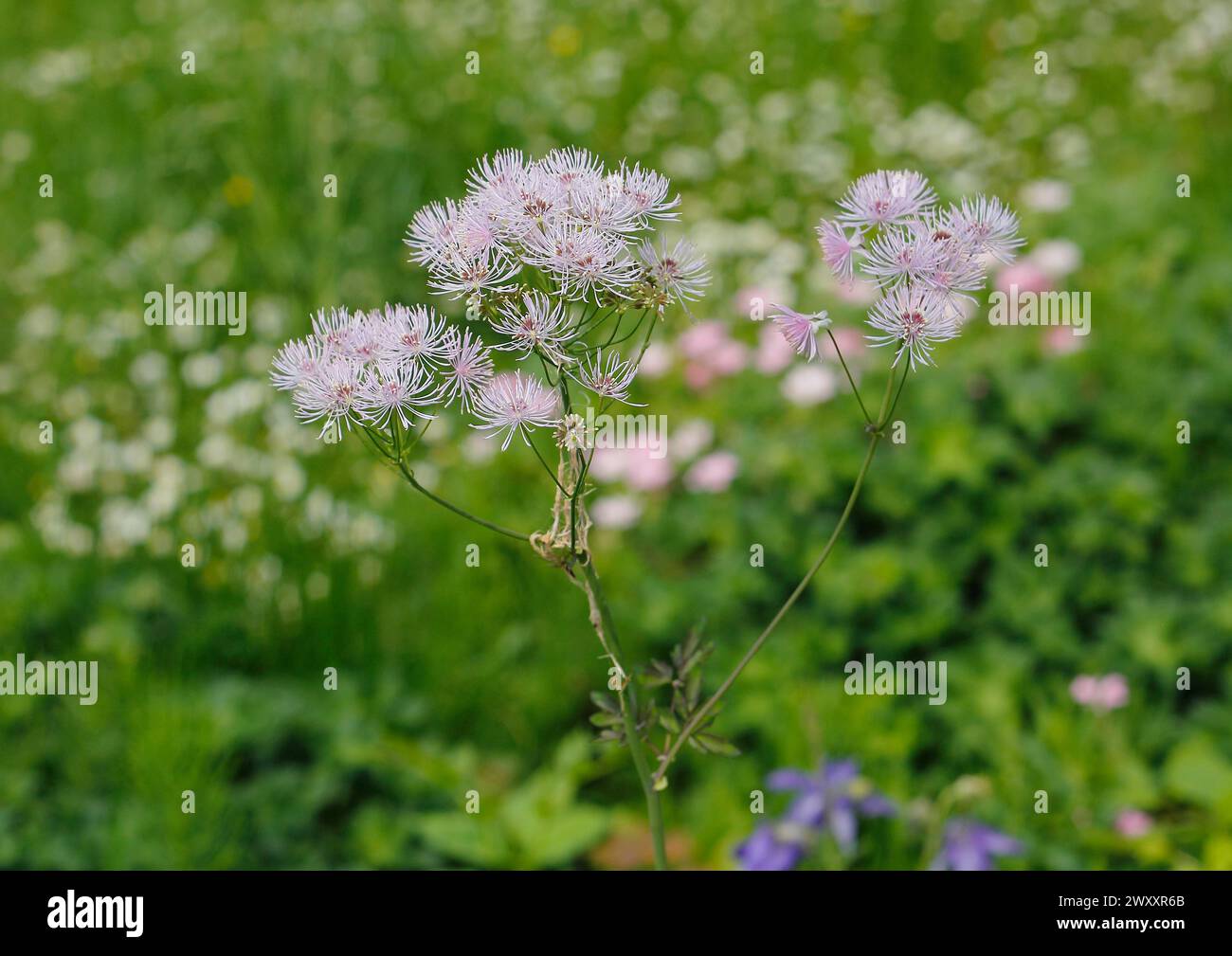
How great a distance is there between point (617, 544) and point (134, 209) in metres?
2.37

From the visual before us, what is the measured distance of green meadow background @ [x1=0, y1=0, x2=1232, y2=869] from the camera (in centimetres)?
231

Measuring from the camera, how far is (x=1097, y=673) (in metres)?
2.60

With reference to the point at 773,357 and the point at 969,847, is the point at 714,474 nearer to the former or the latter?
the point at 773,357

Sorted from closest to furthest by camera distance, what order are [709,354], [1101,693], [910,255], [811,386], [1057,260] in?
1. [910,255]
2. [1101,693]
3. [811,386]
4. [1057,260]
5. [709,354]

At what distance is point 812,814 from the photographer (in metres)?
1.86

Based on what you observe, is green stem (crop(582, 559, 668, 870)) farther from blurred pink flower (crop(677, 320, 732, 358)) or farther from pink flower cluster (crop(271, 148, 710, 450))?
blurred pink flower (crop(677, 320, 732, 358))

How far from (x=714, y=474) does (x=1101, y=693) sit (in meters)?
1.04

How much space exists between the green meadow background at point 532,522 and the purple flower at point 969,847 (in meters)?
0.07

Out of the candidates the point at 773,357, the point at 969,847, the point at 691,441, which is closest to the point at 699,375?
the point at 773,357

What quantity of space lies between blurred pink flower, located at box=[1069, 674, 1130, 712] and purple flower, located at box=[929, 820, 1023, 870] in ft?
1.91

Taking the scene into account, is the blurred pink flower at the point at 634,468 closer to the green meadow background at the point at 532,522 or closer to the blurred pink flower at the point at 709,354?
the green meadow background at the point at 532,522

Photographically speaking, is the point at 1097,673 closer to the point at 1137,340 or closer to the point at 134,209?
the point at 1137,340

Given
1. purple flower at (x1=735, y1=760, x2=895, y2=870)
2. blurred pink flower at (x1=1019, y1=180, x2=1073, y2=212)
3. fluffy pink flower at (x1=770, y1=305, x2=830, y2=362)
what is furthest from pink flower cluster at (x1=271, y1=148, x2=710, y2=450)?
blurred pink flower at (x1=1019, y1=180, x2=1073, y2=212)

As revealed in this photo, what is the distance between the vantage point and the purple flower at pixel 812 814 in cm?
180
